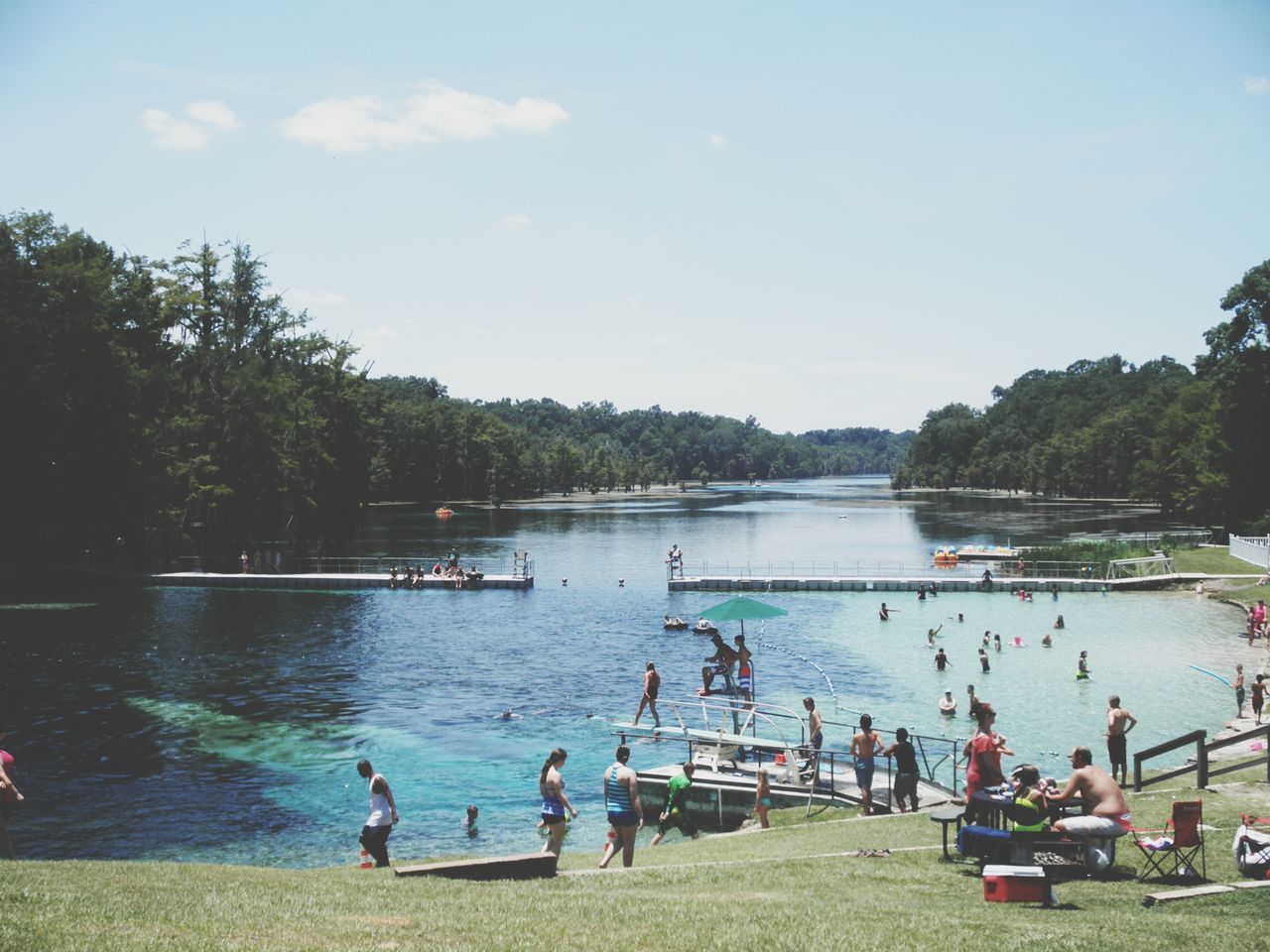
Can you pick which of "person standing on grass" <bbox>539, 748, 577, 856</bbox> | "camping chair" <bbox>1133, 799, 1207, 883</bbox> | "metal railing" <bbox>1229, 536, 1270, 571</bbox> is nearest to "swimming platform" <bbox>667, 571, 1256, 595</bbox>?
"metal railing" <bbox>1229, 536, 1270, 571</bbox>

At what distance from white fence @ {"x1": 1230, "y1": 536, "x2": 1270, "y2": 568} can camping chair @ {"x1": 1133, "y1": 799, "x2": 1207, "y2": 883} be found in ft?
170

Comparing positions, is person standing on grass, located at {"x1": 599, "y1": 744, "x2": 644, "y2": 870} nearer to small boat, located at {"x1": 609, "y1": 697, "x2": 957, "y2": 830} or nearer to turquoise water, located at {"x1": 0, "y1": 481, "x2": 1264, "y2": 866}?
small boat, located at {"x1": 609, "y1": 697, "x2": 957, "y2": 830}

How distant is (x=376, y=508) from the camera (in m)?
167

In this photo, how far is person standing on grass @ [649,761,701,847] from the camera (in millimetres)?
17719

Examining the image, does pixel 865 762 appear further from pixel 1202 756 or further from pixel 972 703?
pixel 972 703

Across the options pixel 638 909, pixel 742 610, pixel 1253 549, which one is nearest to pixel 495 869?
pixel 638 909

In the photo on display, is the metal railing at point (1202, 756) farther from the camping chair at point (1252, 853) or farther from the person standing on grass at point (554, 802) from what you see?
the person standing on grass at point (554, 802)

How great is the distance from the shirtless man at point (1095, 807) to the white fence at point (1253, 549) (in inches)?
2038

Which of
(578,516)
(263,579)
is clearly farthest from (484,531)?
(263,579)

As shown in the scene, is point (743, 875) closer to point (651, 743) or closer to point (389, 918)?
point (389, 918)

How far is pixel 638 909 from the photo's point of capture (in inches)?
400

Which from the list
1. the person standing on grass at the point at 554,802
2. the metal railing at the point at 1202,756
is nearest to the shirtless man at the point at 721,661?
the metal railing at the point at 1202,756

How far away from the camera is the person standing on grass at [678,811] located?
58.1 ft

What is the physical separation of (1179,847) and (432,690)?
91.9ft
